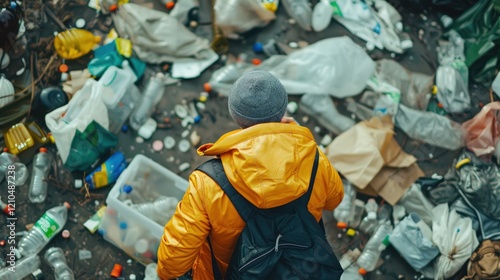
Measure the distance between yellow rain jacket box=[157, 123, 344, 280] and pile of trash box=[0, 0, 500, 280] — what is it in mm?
1039

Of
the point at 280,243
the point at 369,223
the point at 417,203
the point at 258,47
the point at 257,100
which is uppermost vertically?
the point at 257,100

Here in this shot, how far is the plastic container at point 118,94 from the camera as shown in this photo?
3.94 m

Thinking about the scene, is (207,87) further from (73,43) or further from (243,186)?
(243,186)

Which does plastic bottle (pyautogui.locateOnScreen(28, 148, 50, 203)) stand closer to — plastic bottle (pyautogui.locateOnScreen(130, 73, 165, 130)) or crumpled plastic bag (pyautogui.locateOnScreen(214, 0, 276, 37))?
plastic bottle (pyautogui.locateOnScreen(130, 73, 165, 130))

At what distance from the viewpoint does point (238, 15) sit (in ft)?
14.4

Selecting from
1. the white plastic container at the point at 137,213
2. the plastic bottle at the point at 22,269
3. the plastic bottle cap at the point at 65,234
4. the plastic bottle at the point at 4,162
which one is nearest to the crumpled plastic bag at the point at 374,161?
the white plastic container at the point at 137,213

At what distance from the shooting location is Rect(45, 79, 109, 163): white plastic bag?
369cm

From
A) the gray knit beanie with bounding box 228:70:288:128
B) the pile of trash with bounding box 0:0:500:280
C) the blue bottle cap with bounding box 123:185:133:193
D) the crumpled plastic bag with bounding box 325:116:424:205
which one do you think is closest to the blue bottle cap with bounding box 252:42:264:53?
the pile of trash with bounding box 0:0:500:280

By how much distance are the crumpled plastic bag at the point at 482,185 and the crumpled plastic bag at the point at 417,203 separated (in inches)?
11.1

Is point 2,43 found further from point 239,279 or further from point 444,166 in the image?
point 444,166

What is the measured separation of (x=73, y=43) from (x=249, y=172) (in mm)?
2548

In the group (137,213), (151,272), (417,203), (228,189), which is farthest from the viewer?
(417,203)

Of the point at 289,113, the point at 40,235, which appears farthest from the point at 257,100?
the point at 40,235

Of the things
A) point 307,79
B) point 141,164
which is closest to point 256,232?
point 141,164
